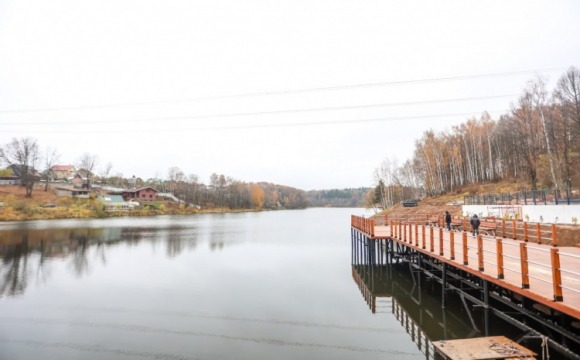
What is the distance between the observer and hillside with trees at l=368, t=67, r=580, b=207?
31.4 meters

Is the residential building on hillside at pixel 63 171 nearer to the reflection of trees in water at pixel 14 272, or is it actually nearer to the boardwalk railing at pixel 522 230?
the reflection of trees in water at pixel 14 272

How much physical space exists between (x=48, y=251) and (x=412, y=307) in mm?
28089

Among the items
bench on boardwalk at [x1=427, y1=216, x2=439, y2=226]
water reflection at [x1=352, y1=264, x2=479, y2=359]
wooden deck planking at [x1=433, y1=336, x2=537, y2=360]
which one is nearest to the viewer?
wooden deck planking at [x1=433, y1=336, x2=537, y2=360]

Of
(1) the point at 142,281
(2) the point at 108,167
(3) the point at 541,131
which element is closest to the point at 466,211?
(3) the point at 541,131

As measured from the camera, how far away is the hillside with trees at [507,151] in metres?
31.4

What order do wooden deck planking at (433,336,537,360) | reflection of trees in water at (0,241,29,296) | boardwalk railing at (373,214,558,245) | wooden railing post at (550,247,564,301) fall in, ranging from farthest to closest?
reflection of trees in water at (0,241,29,296), boardwalk railing at (373,214,558,245), wooden deck planking at (433,336,537,360), wooden railing post at (550,247,564,301)

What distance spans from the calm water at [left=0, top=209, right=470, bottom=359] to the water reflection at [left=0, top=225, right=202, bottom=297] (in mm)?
159

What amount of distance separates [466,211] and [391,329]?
71.9ft

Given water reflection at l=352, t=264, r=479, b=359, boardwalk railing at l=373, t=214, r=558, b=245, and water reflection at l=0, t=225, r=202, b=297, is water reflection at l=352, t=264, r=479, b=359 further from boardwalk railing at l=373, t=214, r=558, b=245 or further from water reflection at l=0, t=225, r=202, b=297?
water reflection at l=0, t=225, r=202, b=297

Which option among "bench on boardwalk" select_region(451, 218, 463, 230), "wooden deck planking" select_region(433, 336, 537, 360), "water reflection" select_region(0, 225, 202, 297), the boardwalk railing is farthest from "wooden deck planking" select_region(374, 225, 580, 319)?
"water reflection" select_region(0, 225, 202, 297)

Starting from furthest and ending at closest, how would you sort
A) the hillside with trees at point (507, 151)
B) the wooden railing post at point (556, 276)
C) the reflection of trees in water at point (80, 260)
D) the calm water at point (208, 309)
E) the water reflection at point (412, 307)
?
the hillside with trees at point (507, 151), the reflection of trees in water at point (80, 260), the water reflection at point (412, 307), the calm water at point (208, 309), the wooden railing post at point (556, 276)

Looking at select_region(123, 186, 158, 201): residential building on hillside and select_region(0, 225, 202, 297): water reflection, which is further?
select_region(123, 186, 158, 201): residential building on hillside

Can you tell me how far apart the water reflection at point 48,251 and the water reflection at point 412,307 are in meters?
16.1

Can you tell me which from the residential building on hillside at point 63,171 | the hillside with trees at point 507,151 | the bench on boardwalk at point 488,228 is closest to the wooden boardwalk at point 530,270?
the bench on boardwalk at point 488,228
